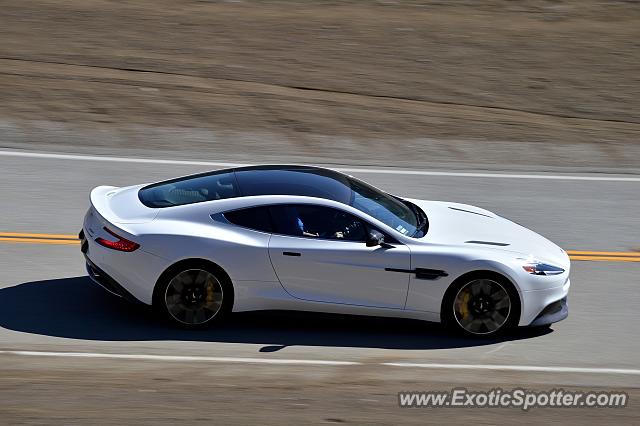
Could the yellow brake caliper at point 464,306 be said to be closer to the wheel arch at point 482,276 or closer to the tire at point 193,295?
the wheel arch at point 482,276

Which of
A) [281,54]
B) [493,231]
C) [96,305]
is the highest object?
[281,54]

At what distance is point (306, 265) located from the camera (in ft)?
30.5

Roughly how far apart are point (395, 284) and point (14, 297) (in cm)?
368

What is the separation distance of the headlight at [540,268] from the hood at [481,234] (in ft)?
0.33

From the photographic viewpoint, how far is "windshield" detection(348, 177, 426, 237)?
9680 mm

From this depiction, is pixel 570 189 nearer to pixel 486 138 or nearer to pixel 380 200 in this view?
pixel 486 138

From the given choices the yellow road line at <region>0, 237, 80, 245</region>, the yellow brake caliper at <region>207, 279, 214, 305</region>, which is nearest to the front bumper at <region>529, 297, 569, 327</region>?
the yellow brake caliper at <region>207, 279, 214, 305</region>

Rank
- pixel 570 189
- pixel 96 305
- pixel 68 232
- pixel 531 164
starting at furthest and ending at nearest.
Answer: pixel 531 164 → pixel 570 189 → pixel 68 232 → pixel 96 305

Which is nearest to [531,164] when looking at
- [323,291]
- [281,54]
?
[281,54]

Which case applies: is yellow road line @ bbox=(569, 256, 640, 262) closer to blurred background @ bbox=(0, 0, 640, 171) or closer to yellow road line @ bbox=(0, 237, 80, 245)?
blurred background @ bbox=(0, 0, 640, 171)

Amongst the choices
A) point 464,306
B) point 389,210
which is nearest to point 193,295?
point 389,210

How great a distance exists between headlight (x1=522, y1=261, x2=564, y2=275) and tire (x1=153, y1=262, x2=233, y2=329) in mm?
2656

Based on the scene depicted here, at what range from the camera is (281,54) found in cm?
1936

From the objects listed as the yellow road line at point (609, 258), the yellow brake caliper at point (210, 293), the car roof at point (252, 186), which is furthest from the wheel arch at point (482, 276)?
the yellow road line at point (609, 258)
